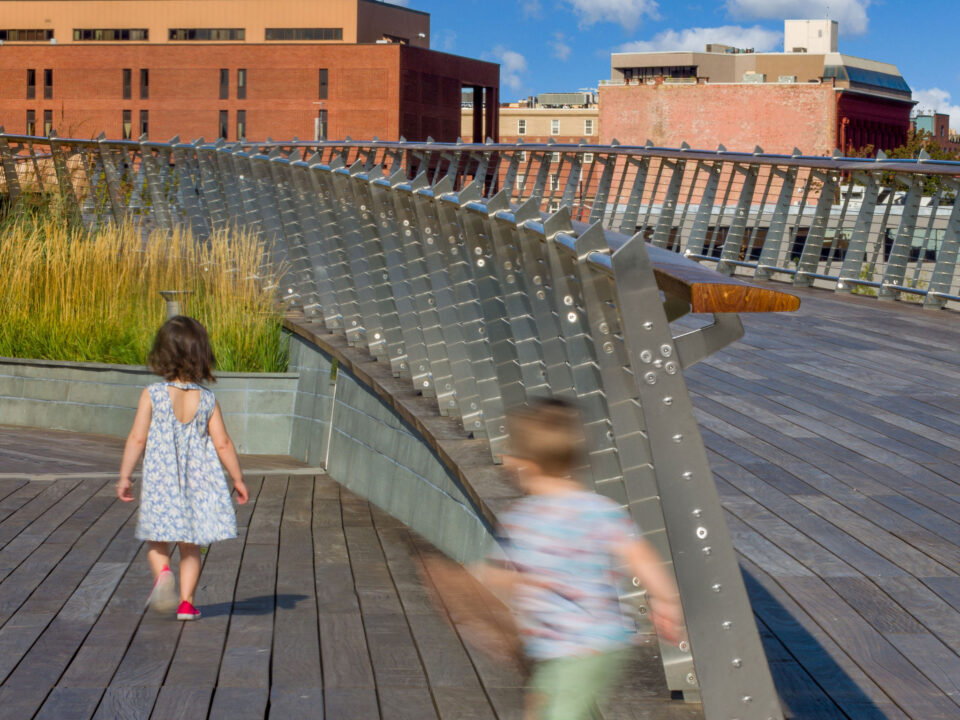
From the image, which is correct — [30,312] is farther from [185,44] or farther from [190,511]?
[185,44]

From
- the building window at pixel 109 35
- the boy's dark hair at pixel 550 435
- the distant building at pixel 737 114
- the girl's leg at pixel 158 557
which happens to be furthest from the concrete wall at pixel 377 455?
the building window at pixel 109 35

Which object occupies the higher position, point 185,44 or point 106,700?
point 185,44

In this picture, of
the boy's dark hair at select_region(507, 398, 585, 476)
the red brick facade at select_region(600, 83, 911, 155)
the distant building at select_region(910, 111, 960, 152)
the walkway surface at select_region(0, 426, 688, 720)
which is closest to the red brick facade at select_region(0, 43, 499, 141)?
the red brick facade at select_region(600, 83, 911, 155)

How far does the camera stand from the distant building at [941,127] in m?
154

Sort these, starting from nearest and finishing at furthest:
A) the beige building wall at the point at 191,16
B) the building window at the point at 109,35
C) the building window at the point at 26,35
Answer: the beige building wall at the point at 191,16, the building window at the point at 109,35, the building window at the point at 26,35

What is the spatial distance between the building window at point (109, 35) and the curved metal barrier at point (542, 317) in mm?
99815

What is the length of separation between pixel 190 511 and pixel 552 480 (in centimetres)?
257

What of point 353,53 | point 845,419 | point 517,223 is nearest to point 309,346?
point 845,419

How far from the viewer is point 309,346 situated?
35.4 ft

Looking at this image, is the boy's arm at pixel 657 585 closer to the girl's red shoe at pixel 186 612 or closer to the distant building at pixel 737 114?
the girl's red shoe at pixel 186 612

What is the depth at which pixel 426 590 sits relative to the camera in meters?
6.14

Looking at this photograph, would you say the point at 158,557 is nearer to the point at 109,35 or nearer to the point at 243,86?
the point at 243,86

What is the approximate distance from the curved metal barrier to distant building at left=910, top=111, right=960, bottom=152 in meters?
149

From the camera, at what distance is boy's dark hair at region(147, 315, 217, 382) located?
18.8 ft
